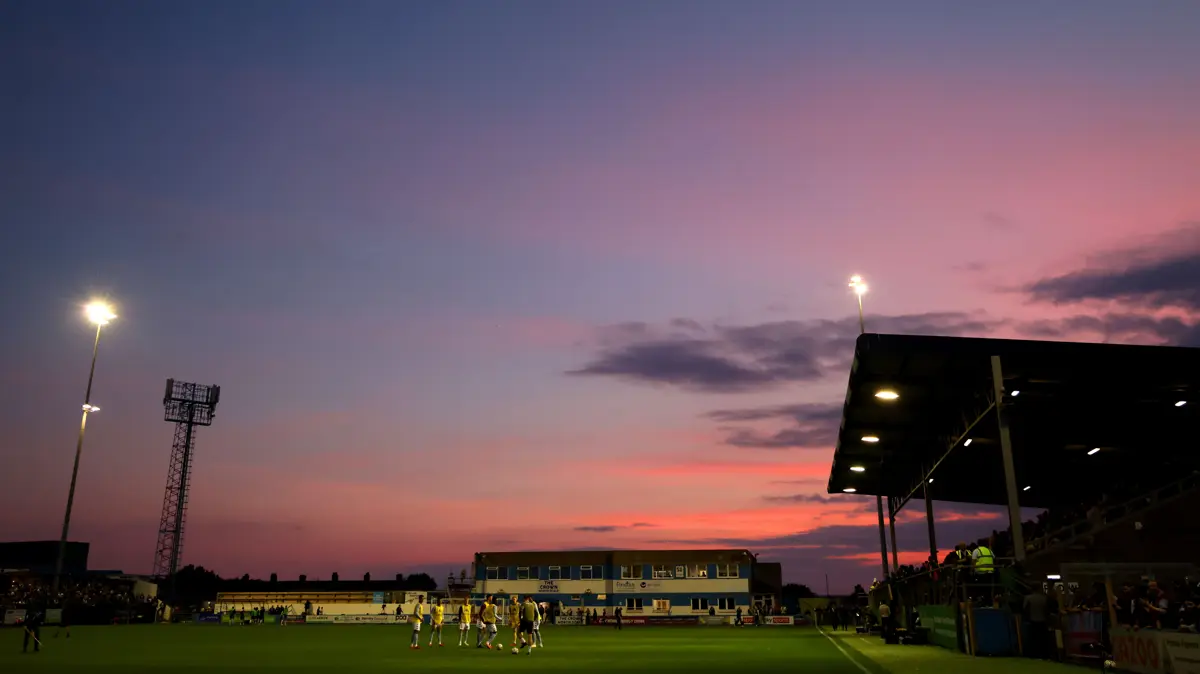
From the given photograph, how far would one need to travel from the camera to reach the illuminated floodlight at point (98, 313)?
154 feet

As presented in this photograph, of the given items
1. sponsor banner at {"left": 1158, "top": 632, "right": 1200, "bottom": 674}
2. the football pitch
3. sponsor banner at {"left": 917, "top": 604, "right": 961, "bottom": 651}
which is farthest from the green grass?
sponsor banner at {"left": 1158, "top": 632, "right": 1200, "bottom": 674}

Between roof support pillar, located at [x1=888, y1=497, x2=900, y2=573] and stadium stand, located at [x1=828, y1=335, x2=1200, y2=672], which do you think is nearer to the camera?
stadium stand, located at [x1=828, y1=335, x2=1200, y2=672]

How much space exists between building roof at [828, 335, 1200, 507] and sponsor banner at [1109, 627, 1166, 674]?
982cm

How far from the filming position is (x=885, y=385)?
30.9 metres

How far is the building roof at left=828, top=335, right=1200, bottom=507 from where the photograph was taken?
2573 cm

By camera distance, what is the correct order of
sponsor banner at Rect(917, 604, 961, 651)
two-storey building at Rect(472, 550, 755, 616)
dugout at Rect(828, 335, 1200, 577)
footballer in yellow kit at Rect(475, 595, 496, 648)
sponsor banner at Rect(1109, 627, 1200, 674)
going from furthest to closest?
two-storey building at Rect(472, 550, 755, 616) < footballer in yellow kit at Rect(475, 595, 496, 648) < sponsor banner at Rect(917, 604, 961, 651) < dugout at Rect(828, 335, 1200, 577) < sponsor banner at Rect(1109, 627, 1200, 674)

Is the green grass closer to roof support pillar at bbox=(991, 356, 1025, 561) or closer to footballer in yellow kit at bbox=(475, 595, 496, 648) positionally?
footballer in yellow kit at bbox=(475, 595, 496, 648)

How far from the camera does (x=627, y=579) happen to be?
85.2m

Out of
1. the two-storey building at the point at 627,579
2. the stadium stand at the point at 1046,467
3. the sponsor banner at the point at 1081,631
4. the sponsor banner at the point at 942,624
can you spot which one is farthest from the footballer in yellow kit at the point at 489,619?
the two-storey building at the point at 627,579

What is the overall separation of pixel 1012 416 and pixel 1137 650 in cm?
1811

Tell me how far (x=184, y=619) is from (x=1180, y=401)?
80870 mm

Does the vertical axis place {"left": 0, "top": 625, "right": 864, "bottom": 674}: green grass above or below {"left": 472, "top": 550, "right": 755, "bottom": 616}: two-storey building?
below

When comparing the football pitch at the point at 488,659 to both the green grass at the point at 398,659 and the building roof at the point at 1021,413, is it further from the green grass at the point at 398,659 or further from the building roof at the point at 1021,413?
the building roof at the point at 1021,413

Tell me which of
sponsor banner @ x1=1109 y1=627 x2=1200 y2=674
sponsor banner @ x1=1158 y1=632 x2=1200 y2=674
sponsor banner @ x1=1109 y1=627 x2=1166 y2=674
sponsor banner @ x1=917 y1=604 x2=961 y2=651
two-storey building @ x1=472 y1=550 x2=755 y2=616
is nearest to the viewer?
sponsor banner @ x1=1158 y1=632 x2=1200 y2=674
